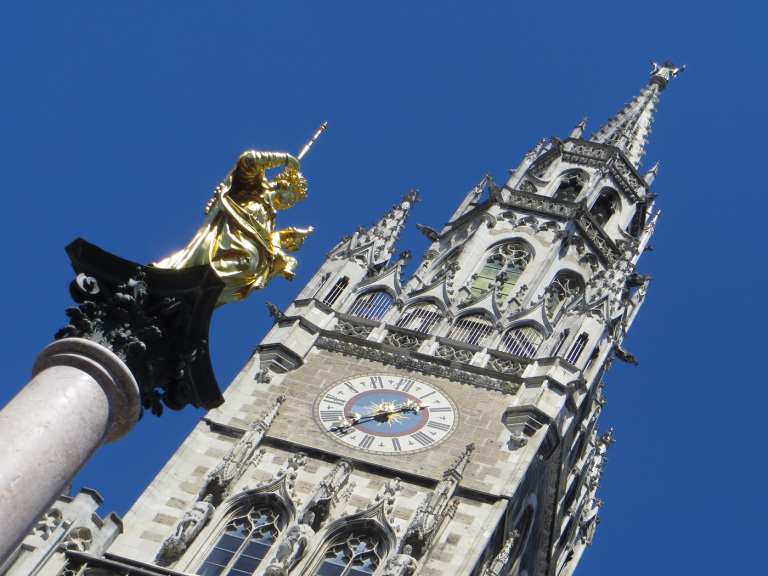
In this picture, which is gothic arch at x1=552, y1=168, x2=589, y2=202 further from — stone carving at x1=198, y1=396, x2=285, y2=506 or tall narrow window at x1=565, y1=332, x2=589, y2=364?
stone carving at x1=198, y1=396, x2=285, y2=506

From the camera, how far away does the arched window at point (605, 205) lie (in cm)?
4456

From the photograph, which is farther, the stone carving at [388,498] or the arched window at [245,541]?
the stone carving at [388,498]

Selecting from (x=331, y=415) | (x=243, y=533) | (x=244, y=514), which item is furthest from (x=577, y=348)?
(x=243, y=533)

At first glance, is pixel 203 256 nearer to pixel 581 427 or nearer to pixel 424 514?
pixel 424 514

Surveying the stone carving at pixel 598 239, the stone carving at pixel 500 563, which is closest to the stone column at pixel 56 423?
the stone carving at pixel 500 563

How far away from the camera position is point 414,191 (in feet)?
138

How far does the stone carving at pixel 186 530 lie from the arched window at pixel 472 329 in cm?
897

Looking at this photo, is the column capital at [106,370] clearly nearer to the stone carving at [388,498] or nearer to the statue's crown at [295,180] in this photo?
the statue's crown at [295,180]

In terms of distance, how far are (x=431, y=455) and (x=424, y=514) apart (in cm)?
259

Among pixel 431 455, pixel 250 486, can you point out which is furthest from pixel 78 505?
pixel 431 455

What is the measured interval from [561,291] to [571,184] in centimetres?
705

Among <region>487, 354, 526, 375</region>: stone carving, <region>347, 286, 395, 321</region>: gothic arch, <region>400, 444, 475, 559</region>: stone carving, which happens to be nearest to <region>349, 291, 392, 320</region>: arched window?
<region>347, 286, 395, 321</region>: gothic arch

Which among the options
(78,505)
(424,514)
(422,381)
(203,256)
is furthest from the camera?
(422,381)

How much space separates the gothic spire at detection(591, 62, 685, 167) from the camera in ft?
159
